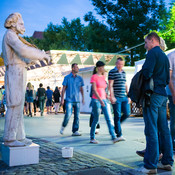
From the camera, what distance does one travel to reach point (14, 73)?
14.0 feet

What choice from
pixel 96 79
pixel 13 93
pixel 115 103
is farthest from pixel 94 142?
pixel 13 93

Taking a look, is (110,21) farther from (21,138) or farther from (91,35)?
(21,138)

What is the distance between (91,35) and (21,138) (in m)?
35.4

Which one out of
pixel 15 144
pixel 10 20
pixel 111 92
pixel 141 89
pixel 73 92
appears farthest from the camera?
pixel 73 92

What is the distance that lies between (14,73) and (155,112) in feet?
7.03

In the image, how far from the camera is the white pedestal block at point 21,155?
13.6 feet

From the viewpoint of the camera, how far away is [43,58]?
13.8 feet

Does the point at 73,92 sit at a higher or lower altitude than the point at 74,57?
lower

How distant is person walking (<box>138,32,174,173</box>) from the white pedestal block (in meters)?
1.61

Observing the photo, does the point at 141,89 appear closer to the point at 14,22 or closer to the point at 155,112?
the point at 155,112

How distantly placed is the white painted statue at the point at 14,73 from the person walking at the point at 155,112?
1.53 meters

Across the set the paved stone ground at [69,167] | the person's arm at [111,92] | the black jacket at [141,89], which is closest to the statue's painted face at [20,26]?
the black jacket at [141,89]

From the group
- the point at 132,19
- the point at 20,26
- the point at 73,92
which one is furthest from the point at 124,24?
the point at 20,26

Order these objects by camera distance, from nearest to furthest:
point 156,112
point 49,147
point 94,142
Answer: point 156,112
point 49,147
point 94,142
